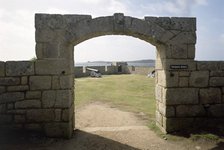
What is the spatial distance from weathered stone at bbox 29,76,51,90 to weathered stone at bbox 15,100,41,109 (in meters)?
0.36

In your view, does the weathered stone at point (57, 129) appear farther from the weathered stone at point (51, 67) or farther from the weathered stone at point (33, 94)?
the weathered stone at point (51, 67)

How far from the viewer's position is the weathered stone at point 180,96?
6.92 meters

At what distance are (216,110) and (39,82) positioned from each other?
495 cm

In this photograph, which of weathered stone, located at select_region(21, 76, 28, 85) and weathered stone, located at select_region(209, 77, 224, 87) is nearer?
weathered stone, located at select_region(21, 76, 28, 85)

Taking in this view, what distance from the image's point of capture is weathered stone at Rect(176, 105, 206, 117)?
6989mm

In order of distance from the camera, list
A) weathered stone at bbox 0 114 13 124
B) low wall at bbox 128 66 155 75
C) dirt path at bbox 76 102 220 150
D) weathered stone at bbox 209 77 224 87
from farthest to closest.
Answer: low wall at bbox 128 66 155 75 → weathered stone at bbox 209 77 224 87 → weathered stone at bbox 0 114 13 124 → dirt path at bbox 76 102 220 150

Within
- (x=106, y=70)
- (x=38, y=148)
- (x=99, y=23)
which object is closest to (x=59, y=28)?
(x=99, y=23)

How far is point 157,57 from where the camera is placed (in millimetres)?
7750

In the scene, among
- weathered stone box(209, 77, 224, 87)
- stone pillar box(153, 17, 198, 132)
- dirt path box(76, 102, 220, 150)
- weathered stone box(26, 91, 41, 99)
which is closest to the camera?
dirt path box(76, 102, 220, 150)

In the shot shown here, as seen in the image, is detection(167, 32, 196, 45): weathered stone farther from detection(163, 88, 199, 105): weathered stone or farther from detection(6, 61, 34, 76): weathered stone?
detection(6, 61, 34, 76): weathered stone

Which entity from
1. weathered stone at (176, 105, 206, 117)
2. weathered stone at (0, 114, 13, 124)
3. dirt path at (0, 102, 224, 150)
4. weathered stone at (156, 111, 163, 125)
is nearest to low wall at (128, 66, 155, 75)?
weathered stone at (156, 111, 163, 125)

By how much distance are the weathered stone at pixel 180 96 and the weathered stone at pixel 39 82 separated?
319cm

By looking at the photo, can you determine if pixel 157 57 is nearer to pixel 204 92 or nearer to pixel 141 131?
pixel 204 92

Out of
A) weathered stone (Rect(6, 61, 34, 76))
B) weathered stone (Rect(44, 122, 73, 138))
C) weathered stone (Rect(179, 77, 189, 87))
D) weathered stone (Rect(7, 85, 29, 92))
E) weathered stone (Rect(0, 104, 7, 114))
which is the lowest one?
weathered stone (Rect(44, 122, 73, 138))
